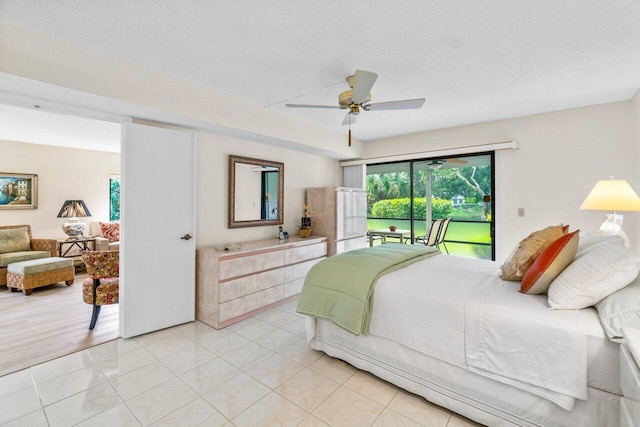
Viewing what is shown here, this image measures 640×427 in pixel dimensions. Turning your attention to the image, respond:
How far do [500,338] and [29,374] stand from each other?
11.0 feet

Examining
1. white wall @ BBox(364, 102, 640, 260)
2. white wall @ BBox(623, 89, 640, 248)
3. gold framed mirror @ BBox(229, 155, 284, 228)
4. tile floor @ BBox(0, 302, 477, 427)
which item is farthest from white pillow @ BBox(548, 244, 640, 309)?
gold framed mirror @ BBox(229, 155, 284, 228)

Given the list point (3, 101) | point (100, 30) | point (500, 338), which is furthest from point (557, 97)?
point (3, 101)

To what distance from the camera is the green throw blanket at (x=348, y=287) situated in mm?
2088

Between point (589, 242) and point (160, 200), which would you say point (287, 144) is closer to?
point (160, 200)

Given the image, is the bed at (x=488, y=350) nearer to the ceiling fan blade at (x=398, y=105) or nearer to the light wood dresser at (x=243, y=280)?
the light wood dresser at (x=243, y=280)

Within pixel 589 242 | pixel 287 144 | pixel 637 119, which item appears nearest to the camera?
pixel 589 242

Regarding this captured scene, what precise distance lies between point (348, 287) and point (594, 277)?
1411 mm

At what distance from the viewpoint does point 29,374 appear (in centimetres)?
222

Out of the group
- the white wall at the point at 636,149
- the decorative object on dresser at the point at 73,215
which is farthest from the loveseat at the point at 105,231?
the white wall at the point at 636,149

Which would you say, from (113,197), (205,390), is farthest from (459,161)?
(113,197)

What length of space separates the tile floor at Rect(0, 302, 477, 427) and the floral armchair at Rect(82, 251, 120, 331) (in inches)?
21.1

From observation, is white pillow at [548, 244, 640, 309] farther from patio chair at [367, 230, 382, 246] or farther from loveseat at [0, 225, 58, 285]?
loveseat at [0, 225, 58, 285]

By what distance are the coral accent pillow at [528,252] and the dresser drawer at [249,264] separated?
8.02 feet

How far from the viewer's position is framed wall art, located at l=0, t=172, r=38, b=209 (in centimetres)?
500
